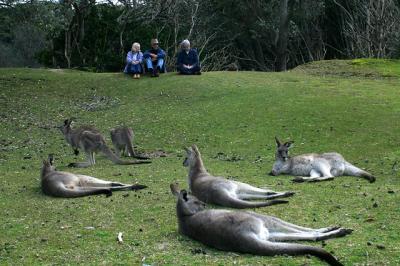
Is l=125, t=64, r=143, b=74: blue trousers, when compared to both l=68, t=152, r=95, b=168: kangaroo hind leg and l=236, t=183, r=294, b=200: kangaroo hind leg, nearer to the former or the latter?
l=68, t=152, r=95, b=168: kangaroo hind leg

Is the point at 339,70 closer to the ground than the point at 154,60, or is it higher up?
closer to the ground

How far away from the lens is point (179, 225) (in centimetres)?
722

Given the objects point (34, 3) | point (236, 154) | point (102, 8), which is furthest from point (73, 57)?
point (236, 154)

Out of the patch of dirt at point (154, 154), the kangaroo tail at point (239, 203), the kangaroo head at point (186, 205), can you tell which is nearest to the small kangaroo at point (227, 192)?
the kangaroo tail at point (239, 203)

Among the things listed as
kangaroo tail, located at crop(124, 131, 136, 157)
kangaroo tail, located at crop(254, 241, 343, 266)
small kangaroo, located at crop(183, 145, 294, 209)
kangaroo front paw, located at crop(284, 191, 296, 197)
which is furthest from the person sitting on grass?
kangaroo tail, located at crop(254, 241, 343, 266)

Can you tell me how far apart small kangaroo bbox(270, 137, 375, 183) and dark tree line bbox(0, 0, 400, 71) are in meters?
13.8

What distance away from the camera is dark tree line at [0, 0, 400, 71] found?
29703mm

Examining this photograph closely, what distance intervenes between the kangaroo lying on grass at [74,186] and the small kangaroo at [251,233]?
284 centimetres

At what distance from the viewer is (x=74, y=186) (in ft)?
32.4

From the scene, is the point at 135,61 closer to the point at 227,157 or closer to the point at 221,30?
the point at 227,157

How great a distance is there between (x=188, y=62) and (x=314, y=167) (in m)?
11.8

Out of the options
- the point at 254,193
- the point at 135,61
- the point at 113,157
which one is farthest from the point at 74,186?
the point at 135,61

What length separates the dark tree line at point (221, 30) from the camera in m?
29.7

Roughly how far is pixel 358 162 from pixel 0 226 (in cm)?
698
